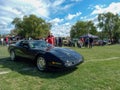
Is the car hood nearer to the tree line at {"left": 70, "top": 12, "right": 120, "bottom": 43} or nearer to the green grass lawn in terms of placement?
the green grass lawn

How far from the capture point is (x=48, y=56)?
24.7 feet

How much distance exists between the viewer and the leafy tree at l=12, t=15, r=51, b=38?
78.3m

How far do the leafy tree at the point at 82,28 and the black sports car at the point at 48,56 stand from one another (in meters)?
76.0

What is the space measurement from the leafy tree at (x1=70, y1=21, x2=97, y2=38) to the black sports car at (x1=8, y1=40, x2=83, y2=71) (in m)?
76.0

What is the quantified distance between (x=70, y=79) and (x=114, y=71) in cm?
186

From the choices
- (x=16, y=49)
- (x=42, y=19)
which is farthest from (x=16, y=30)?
(x=16, y=49)

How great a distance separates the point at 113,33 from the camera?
241 ft

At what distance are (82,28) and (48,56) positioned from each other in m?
82.4

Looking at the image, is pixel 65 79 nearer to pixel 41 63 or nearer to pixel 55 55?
pixel 55 55

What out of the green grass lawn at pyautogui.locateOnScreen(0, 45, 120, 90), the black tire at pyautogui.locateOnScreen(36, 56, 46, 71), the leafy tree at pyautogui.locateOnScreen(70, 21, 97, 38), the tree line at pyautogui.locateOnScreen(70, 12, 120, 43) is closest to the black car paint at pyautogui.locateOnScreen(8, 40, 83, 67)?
the black tire at pyautogui.locateOnScreen(36, 56, 46, 71)

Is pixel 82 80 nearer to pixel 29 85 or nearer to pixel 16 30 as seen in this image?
pixel 29 85

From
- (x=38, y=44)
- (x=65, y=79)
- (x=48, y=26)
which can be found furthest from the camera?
(x=48, y=26)

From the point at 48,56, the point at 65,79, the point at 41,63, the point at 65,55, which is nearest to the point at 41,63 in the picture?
the point at 41,63

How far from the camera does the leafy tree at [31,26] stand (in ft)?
257
